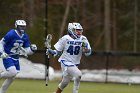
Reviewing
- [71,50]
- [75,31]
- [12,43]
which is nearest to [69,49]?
[71,50]

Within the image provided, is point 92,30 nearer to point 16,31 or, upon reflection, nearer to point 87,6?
point 87,6

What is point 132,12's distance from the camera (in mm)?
48938

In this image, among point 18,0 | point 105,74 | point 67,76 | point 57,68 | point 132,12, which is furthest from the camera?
point 132,12

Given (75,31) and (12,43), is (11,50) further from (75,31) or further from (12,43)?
(75,31)

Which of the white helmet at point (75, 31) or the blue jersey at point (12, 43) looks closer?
the blue jersey at point (12, 43)

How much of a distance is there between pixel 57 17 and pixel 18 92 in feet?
102

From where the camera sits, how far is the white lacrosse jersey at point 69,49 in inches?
653

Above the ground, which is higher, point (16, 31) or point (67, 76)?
point (16, 31)

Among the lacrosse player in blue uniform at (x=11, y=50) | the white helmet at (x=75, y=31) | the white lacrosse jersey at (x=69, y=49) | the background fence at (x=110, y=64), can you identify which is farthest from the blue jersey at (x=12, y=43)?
the background fence at (x=110, y=64)

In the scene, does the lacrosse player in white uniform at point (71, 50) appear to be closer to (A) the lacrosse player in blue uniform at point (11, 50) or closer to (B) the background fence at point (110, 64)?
(A) the lacrosse player in blue uniform at point (11, 50)

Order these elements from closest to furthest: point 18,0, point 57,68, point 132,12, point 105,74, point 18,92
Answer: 1. point 18,92
2. point 105,74
3. point 57,68
4. point 18,0
5. point 132,12

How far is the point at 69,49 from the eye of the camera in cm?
1661

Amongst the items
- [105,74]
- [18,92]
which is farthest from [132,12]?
[18,92]

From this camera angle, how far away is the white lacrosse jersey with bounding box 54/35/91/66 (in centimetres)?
1658
